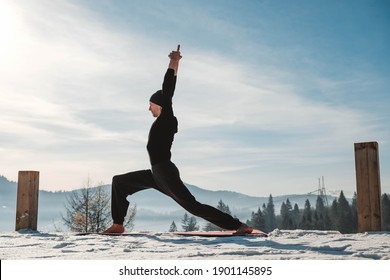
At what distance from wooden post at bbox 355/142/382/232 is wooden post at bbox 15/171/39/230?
5.46 meters

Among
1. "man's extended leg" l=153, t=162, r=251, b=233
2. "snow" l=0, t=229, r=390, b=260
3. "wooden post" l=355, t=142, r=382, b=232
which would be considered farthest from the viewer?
"wooden post" l=355, t=142, r=382, b=232

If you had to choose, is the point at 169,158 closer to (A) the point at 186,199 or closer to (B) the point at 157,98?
(A) the point at 186,199

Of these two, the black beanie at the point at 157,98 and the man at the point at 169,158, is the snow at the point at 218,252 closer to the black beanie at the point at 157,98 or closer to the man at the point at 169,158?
the man at the point at 169,158

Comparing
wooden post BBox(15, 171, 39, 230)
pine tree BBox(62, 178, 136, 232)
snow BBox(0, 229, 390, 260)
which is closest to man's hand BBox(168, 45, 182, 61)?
snow BBox(0, 229, 390, 260)

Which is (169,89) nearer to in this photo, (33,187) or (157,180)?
(157,180)

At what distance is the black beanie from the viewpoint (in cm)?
582

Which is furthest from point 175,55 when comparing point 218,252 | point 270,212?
point 270,212

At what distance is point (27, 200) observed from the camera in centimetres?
754

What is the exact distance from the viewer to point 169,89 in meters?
5.75

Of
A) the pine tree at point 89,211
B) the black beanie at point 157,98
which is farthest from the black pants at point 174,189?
the pine tree at point 89,211

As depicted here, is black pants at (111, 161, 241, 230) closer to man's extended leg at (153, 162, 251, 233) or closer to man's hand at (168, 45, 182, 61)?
man's extended leg at (153, 162, 251, 233)

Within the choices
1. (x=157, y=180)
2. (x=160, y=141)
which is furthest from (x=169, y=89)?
(x=157, y=180)
